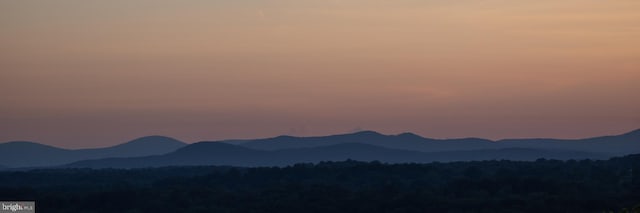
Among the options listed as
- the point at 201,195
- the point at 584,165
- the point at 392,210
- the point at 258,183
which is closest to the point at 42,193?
the point at 201,195

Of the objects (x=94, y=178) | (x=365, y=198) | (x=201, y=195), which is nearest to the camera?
(x=365, y=198)

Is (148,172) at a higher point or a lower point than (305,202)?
higher

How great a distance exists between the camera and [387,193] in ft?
372

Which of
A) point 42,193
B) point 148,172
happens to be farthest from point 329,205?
point 148,172

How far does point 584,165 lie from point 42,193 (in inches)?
2750

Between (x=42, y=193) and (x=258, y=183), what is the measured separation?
30.1 meters

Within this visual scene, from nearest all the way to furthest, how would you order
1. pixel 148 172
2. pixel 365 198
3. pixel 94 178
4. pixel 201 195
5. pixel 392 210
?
pixel 392 210 → pixel 365 198 → pixel 201 195 → pixel 94 178 → pixel 148 172

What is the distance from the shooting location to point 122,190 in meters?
123

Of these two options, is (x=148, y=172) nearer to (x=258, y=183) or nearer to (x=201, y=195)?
(x=258, y=183)

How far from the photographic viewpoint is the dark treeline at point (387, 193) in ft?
343

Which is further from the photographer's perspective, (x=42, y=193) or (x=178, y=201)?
(x=42, y=193)

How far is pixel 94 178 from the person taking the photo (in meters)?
174

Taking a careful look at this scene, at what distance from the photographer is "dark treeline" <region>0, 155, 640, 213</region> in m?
105

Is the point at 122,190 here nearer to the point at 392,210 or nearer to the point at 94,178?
the point at 392,210
